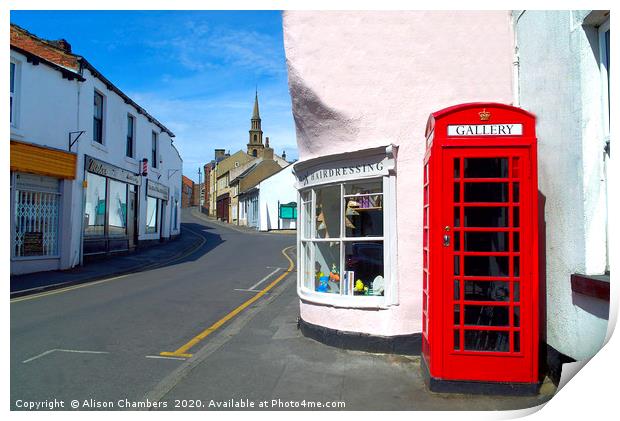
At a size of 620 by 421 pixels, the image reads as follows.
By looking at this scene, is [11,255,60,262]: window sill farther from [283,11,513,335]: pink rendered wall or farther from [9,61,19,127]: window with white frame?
[283,11,513,335]: pink rendered wall

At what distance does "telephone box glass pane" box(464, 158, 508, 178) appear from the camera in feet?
16.9

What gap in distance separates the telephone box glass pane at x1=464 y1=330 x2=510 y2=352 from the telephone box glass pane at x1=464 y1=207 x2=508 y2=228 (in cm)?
110

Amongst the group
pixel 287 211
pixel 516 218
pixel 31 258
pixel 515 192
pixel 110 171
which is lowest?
pixel 31 258

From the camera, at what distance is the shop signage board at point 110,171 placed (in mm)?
17969

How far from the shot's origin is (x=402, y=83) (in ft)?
21.9

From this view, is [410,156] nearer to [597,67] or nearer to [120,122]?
[597,67]

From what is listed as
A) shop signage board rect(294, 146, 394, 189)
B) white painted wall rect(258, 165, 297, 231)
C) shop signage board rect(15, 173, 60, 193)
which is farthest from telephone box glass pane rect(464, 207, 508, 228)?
white painted wall rect(258, 165, 297, 231)

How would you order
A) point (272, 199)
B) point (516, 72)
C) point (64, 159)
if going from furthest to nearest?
point (272, 199) < point (64, 159) < point (516, 72)

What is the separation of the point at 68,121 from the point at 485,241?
585 inches

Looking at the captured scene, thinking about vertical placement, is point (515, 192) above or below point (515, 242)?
above

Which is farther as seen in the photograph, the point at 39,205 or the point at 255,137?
the point at 255,137

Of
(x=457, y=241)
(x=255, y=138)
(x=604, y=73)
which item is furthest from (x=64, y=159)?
(x=255, y=138)

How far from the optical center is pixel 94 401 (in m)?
5.16

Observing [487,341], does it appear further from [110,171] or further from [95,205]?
[110,171]
